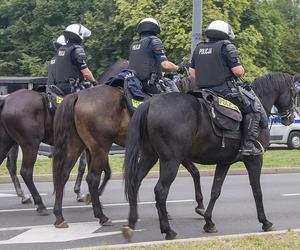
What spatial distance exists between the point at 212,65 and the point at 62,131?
2.37 metres

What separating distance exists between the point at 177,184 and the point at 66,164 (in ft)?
18.1

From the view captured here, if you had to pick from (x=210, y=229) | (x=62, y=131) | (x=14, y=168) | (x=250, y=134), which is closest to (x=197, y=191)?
(x=210, y=229)

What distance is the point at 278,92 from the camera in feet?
32.0

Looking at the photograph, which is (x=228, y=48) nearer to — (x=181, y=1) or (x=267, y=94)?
(x=267, y=94)

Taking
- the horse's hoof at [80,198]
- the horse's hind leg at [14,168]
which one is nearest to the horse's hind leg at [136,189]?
the horse's hoof at [80,198]

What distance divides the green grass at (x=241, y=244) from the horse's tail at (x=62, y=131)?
2.80 metres

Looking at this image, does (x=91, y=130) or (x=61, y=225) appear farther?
(x=91, y=130)

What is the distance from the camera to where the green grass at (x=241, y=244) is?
7.07 meters

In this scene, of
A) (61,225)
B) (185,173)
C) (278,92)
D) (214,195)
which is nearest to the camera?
(214,195)

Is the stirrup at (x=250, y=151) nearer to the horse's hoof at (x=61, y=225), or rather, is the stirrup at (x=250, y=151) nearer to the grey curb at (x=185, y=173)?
the horse's hoof at (x=61, y=225)

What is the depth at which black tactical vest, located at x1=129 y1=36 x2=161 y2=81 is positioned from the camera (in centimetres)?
975

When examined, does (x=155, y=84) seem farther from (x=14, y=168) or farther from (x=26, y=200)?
(x=14, y=168)

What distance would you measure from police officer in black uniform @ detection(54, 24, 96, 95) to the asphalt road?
6.73ft

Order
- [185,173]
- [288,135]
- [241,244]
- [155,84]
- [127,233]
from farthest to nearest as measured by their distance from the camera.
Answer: [288,135], [185,173], [155,84], [127,233], [241,244]
